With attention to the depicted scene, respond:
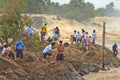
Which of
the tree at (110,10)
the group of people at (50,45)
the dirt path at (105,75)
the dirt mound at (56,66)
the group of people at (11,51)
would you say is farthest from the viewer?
the tree at (110,10)

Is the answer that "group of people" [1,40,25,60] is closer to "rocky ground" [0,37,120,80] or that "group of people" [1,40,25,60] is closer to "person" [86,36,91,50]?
"rocky ground" [0,37,120,80]

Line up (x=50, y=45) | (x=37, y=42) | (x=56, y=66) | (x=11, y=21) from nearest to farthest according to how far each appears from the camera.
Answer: (x=56, y=66) → (x=50, y=45) → (x=37, y=42) → (x=11, y=21)

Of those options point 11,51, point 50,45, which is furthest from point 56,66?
point 11,51

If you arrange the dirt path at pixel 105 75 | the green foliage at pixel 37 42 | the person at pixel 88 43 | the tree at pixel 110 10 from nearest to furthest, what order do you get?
the dirt path at pixel 105 75
the green foliage at pixel 37 42
the person at pixel 88 43
the tree at pixel 110 10

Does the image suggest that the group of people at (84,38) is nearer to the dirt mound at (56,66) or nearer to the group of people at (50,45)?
the group of people at (50,45)

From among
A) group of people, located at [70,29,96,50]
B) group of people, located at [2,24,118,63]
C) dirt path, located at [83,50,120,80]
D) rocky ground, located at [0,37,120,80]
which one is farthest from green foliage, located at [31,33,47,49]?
dirt path, located at [83,50,120,80]

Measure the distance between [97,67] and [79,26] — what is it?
4006cm

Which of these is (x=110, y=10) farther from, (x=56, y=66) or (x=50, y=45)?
(x=56, y=66)

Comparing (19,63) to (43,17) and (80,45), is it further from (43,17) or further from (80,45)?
(43,17)

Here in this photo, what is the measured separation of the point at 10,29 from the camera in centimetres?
2547

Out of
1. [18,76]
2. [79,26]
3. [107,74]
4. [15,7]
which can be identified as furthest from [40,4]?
[18,76]

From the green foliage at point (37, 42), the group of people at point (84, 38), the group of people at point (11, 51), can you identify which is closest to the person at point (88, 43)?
the group of people at point (84, 38)

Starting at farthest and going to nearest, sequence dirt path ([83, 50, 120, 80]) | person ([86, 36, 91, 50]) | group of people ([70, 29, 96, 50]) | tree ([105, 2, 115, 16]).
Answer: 1. tree ([105, 2, 115, 16])
2. group of people ([70, 29, 96, 50])
3. person ([86, 36, 91, 50])
4. dirt path ([83, 50, 120, 80])

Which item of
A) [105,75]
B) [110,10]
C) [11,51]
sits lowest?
[105,75]
